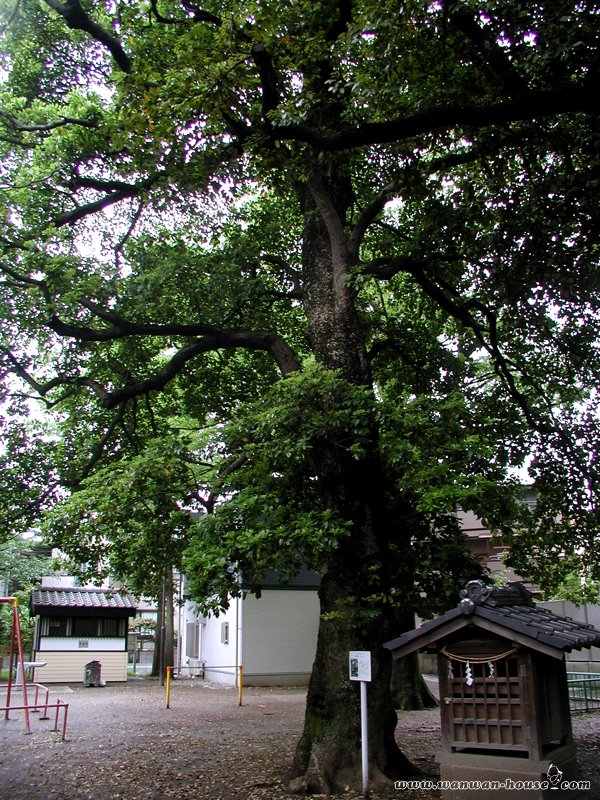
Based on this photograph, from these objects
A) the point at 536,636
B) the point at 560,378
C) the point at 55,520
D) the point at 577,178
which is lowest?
the point at 536,636

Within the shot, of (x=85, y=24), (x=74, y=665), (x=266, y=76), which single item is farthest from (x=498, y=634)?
(x=74, y=665)

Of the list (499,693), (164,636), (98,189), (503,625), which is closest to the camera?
(503,625)

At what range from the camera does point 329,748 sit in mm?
8625

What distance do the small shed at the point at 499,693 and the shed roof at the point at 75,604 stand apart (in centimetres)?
2106

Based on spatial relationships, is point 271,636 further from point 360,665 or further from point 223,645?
point 360,665

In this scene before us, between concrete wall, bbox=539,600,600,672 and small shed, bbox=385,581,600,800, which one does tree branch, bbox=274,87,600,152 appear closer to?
small shed, bbox=385,581,600,800

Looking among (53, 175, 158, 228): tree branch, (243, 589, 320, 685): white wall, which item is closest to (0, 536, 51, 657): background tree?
(243, 589, 320, 685): white wall

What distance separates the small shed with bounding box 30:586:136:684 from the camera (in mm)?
26797

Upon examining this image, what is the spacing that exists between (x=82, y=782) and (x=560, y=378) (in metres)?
10.9

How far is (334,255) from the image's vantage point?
11.0 metres

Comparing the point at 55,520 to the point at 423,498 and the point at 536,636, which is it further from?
the point at 536,636

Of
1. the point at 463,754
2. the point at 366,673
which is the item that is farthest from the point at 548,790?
the point at 366,673

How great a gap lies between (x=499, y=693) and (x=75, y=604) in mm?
23205

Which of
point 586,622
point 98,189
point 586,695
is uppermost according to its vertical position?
point 98,189
